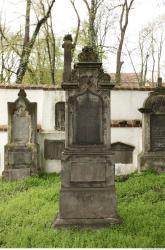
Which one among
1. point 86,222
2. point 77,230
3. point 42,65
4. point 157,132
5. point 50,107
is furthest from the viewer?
point 42,65

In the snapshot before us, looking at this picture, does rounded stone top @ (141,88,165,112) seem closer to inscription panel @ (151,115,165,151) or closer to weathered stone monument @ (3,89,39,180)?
inscription panel @ (151,115,165,151)

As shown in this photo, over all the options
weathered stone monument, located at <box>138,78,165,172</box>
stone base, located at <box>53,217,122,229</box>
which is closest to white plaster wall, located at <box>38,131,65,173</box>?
weathered stone monument, located at <box>138,78,165,172</box>

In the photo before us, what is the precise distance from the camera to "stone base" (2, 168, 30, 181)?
12.8 m

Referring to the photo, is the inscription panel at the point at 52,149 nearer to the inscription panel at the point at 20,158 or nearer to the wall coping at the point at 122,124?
the wall coping at the point at 122,124

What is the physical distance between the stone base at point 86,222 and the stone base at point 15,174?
567 cm

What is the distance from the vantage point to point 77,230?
7.10 metres

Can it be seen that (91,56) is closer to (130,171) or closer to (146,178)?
(146,178)

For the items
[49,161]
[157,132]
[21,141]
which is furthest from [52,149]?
[157,132]

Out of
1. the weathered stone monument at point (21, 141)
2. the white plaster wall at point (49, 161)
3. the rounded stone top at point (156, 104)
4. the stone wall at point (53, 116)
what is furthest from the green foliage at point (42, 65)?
the rounded stone top at point (156, 104)

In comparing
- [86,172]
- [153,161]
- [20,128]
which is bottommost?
[153,161]

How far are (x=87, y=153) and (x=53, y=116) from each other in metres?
7.36

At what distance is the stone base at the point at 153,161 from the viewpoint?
12445 millimetres

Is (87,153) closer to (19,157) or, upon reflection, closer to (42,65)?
(19,157)

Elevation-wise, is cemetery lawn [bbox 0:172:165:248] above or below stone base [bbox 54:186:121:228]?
below
